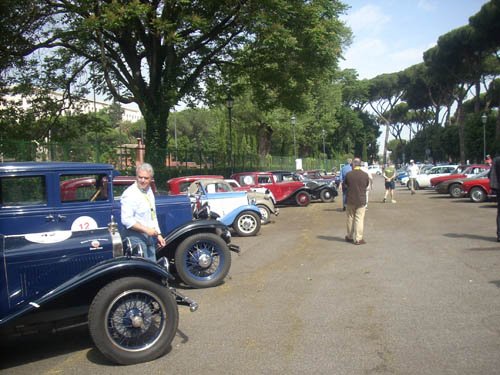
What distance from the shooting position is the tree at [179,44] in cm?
1777

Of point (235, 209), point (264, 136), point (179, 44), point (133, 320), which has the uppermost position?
point (179, 44)

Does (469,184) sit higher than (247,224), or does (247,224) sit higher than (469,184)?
(469,184)

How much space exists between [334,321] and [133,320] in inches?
89.5

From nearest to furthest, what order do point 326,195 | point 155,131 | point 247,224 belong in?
point 247,224, point 155,131, point 326,195

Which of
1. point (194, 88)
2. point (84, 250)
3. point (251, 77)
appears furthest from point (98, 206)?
point (194, 88)

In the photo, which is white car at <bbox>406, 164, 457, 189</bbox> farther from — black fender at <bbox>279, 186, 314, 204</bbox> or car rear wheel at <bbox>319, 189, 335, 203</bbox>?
black fender at <bbox>279, 186, 314, 204</bbox>

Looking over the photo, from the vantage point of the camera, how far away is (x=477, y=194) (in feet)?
67.7

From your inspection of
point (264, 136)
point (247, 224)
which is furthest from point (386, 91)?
point (247, 224)

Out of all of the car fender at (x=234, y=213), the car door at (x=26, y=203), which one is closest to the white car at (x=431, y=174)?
the car fender at (x=234, y=213)

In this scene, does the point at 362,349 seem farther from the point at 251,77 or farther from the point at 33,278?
the point at 251,77

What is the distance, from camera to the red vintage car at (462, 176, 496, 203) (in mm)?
20375

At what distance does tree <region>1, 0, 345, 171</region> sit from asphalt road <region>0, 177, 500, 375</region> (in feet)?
37.6

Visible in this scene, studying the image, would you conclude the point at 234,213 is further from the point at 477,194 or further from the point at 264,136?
the point at 264,136

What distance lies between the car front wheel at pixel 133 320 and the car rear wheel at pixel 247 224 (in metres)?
8.08
